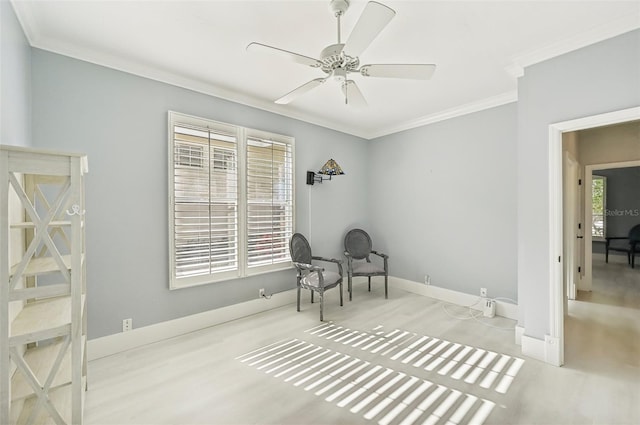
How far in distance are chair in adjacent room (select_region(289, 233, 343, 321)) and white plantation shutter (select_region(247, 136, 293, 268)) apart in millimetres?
181

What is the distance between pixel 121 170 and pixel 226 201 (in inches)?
43.1

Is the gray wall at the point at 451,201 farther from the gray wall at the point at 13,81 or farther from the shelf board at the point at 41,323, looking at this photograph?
the gray wall at the point at 13,81

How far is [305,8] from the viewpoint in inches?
79.5

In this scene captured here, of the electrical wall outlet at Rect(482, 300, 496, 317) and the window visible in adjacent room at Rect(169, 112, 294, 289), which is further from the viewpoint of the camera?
the electrical wall outlet at Rect(482, 300, 496, 317)

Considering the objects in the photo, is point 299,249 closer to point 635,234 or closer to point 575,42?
point 575,42

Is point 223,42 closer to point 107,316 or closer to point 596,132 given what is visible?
point 107,316

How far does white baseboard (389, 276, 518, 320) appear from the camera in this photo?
3.57 meters

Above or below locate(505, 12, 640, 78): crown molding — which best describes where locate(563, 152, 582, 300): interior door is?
below

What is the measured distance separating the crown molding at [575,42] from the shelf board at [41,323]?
13.1 ft

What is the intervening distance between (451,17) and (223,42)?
1.86 meters

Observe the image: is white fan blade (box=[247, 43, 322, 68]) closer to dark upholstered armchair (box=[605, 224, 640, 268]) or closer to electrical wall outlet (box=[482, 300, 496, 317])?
electrical wall outlet (box=[482, 300, 496, 317])

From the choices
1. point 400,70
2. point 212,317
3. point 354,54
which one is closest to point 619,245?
point 400,70

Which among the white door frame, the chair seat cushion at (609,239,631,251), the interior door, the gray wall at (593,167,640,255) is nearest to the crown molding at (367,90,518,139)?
the white door frame

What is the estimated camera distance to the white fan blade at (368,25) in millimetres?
1512
